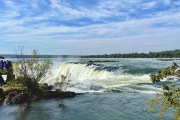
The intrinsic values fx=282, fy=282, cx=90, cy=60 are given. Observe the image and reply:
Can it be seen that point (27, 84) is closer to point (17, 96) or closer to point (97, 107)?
point (17, 96)

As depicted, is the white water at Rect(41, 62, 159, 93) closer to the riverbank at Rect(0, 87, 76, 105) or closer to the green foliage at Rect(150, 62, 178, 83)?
the riverbank at Rect(0, 87, 76, 105)

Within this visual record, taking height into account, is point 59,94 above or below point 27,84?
below

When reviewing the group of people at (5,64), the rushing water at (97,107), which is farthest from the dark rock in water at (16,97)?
the group of people at (5,64)

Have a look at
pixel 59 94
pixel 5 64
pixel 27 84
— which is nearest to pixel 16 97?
pixel 27 84

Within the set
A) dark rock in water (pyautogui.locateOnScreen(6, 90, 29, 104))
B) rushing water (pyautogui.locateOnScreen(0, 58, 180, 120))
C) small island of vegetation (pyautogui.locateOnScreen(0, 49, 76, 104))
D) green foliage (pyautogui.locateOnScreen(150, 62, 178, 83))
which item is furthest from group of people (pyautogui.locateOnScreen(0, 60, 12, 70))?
green foliage (pyautogui.locateOnScreen(150, 62, 178, 83))

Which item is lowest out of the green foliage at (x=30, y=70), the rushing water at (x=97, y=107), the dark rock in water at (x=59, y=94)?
the rushing water at (x=97, y=107)

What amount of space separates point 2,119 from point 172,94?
1275cm

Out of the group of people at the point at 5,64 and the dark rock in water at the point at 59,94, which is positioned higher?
the group of people at the point at 5,64

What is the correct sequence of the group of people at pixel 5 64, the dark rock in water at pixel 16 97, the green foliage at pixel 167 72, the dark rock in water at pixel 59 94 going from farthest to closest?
the group of people at pixel 5 64, the dark rock in water at pixel 59 94, the dark rock in water at pixel 16 97, the green foliage at pixel 167 72

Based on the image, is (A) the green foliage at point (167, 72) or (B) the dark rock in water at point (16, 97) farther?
(B) the dark rock in water at point (16, 97)

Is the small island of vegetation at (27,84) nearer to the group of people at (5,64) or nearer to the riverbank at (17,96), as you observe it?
the riverbank at (17,96)

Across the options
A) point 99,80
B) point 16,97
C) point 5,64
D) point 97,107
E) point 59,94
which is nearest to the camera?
point 97,107

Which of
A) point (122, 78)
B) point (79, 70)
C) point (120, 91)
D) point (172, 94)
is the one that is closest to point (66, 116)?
point (120, 91)

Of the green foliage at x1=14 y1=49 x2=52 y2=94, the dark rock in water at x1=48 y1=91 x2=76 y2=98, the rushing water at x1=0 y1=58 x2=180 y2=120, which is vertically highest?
the green foliage at x1=14 y1=49 x2=52 y2=94
